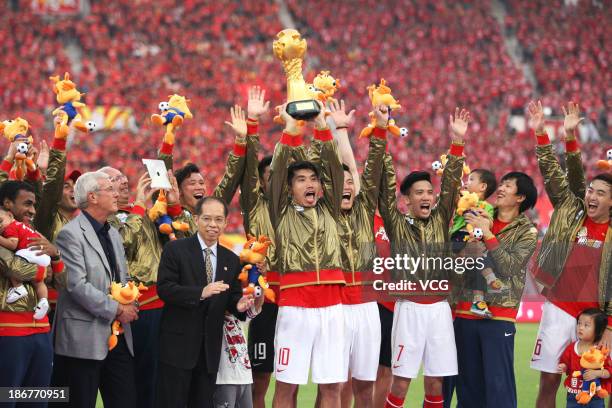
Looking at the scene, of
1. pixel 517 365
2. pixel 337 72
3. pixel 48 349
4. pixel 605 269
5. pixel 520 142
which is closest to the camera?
pixel 48 349

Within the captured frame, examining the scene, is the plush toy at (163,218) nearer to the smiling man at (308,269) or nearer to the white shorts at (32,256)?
the smiling man at (308,269)

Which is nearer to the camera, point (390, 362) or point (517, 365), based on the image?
point (390, 362)

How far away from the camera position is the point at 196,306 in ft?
19.7

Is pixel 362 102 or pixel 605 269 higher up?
pixel 362 102

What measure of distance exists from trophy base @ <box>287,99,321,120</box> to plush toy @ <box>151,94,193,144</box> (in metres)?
1.17

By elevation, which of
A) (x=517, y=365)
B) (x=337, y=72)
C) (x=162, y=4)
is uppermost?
(x=162, y=4)

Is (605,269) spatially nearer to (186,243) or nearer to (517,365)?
(186,243)

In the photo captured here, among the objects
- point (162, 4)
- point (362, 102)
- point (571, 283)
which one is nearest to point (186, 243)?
point (571, 283)

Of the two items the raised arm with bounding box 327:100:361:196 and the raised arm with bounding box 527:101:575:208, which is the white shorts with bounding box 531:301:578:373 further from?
the raised arm with bounding box 327:100:361:196

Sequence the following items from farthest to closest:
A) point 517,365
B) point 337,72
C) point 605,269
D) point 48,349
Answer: point 337,72
point 517,365
point 605,269
point 48,349

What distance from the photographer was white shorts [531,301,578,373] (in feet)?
23.4

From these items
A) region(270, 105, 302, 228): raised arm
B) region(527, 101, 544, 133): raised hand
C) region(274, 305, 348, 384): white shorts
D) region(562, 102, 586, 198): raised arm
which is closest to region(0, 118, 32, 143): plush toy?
region(270, 105, 302, 228): raised arm

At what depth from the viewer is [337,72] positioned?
91.3 feet

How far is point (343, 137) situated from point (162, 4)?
73.1 ft
